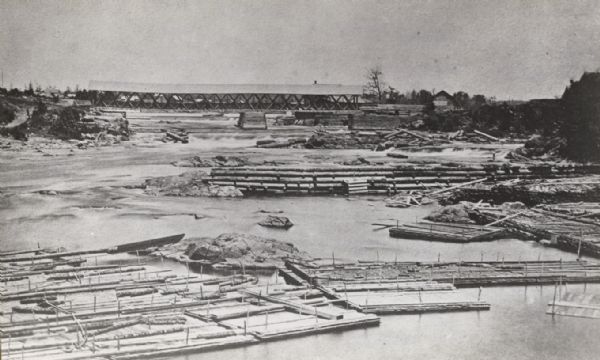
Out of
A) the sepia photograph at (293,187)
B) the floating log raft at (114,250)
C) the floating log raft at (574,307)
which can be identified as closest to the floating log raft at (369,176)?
the sepia photograph at (293,187)

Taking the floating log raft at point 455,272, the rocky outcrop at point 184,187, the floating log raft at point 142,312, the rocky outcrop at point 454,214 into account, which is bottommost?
the floating log raft at point 142,312

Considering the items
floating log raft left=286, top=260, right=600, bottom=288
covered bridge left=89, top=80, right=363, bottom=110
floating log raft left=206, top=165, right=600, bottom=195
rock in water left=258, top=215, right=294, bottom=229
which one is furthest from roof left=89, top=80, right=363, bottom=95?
floating log raft left=286, top=260, right=600, bottom=288

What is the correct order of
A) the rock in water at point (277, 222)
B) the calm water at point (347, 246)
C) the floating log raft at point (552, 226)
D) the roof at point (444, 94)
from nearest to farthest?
the calm water at point (347, 246)
the rock in water at point (277, 222)
the floating log raft at point (552, 226)
the roof at point (444, 94)

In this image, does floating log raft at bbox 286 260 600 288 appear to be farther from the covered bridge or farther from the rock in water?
the covered bridge

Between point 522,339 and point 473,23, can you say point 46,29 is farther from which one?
point 522,339

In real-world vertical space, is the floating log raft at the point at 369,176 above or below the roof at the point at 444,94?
below

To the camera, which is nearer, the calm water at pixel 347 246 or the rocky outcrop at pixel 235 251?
the calm water at pixel 347 246

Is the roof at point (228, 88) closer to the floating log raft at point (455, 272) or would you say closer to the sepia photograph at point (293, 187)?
the sepia photograph at point (293, 187)

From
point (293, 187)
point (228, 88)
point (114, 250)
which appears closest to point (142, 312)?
point (114, 250)
